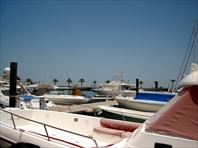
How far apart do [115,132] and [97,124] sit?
0.85 meters

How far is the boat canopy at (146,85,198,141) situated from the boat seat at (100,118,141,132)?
2.63 meters

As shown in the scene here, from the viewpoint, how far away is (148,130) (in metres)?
3.29

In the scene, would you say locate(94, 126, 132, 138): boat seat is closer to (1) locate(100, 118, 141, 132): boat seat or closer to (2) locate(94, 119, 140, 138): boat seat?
(2) locate(94, 119, 140, 138): boat seat

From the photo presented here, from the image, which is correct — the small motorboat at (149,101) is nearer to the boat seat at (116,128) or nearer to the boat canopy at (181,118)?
the boat seat at (116,128)

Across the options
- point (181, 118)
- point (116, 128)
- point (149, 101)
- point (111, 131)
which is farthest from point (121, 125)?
point (149, 101)

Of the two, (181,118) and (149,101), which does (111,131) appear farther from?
(149,101)

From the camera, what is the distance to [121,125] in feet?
20.2

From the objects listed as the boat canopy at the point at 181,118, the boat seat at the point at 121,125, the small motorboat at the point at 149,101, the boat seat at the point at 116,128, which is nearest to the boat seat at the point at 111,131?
the boat seat at the point at 116,128

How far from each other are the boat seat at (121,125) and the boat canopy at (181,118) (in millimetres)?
2633

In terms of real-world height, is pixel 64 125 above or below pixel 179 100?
below

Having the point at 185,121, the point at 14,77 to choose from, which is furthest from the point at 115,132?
the point at 14,77

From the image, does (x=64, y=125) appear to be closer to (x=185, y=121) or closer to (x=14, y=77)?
(x=185, y=121)

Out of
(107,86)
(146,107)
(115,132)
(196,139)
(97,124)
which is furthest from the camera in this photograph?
(107,86)

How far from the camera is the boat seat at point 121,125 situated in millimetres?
5939
